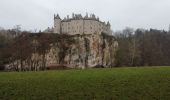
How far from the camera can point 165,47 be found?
117938 millimetres

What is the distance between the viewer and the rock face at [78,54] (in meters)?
84.8

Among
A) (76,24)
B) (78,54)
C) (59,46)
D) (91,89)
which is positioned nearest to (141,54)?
(78,54)

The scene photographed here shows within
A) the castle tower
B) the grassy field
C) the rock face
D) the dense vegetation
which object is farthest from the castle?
the grassy field

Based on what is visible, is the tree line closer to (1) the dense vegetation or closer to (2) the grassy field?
(1) the dense vegetation

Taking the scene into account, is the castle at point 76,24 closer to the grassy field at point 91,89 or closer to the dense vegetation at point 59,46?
the dense vegetation at point 59,46

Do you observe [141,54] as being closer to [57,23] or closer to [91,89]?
[57,23]

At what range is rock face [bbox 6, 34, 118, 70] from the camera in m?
84.8

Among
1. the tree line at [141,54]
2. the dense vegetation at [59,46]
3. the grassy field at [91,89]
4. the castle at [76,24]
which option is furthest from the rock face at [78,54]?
the grassy field at [91,89]

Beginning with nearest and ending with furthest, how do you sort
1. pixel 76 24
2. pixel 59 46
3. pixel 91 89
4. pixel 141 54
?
1. pixel 91 89
2. pixel 59 46
3. pixel 141 54
4. pixel 76 24

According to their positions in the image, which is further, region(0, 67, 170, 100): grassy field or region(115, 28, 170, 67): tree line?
region(115, 28, 170, 67): tree line

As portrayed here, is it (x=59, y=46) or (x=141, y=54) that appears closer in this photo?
(x=59, y=46)

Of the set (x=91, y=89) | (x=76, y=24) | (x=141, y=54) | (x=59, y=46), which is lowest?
(x=91, y=89)

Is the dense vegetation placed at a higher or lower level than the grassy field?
higher

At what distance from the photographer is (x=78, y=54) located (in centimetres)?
8888
